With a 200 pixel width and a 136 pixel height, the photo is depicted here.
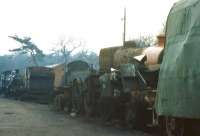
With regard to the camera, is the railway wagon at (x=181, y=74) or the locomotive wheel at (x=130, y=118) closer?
the railway wagon at (x=181, y=74)

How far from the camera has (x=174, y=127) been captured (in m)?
12.4

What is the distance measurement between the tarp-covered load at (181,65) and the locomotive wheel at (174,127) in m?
0.29

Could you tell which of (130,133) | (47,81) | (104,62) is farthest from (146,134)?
(47,81)

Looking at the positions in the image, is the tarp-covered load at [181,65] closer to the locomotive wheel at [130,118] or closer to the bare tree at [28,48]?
the locomotive wheel at [130,118]

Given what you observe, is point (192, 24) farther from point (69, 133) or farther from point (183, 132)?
point (69, 133)

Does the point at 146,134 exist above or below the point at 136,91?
below

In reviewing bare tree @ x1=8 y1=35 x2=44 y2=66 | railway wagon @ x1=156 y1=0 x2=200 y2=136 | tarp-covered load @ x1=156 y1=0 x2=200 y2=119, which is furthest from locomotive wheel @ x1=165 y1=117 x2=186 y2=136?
bare tree @ x1=8 y1=35 x2=44 y2=66

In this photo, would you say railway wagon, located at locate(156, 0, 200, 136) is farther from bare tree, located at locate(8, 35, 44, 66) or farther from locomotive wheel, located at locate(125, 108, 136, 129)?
bare tree, located at locate(8, 35, 44, 66)

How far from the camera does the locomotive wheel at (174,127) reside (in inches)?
473

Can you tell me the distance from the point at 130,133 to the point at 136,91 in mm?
2141

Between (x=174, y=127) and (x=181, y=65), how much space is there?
5.47 ft

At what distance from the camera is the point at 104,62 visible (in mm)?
25938

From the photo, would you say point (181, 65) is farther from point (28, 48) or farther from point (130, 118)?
point (28, 48)

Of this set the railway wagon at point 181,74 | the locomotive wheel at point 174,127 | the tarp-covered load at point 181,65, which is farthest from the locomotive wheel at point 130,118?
the tarp-covered load at point 181,65
